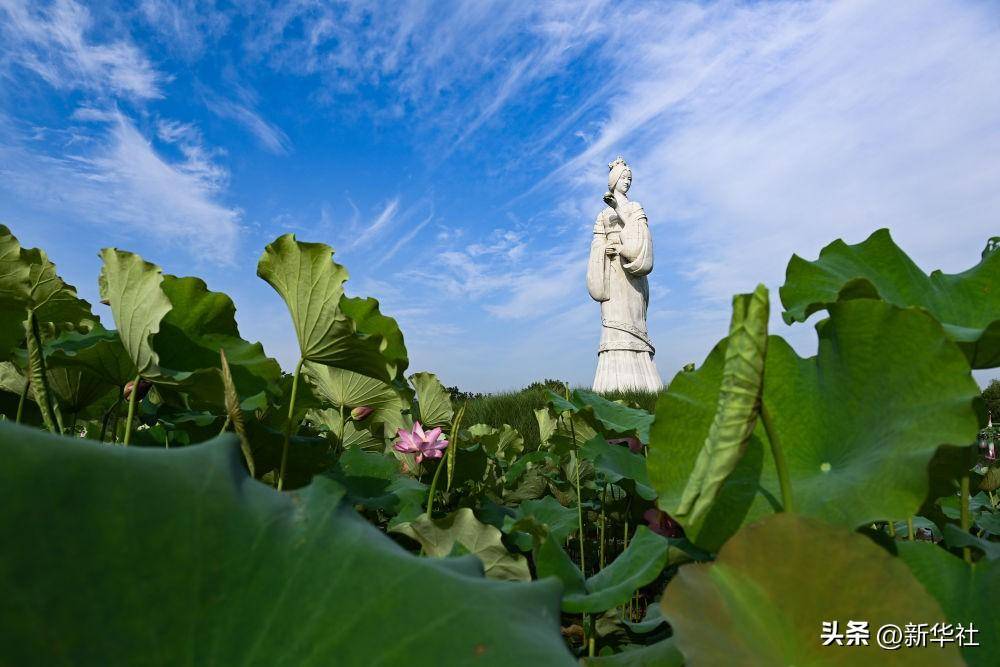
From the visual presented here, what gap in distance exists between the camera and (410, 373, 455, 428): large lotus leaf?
174cm

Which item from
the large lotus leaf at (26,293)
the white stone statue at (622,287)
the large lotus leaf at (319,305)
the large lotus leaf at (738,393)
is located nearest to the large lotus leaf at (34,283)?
the large lotus leaf at (26,293)

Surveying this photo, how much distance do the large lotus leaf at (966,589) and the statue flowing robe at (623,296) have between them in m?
9.06

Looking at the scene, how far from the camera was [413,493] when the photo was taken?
1220mm

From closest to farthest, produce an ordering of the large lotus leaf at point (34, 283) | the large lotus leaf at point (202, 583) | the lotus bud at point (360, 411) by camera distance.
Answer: the large lotus leaf at point (202, 583) → the large lotus leaf at point (34, 283) → the lotus bud at point (360, 411)

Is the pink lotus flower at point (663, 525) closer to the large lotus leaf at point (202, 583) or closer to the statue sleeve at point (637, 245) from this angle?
the large lotus leaf at point (202, 583)

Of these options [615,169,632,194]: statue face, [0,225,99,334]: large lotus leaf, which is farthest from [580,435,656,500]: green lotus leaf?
[615,169,632,194]: statue face

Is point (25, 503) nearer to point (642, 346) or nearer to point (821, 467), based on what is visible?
point (821, 467)

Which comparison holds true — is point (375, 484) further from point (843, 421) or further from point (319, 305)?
point (843, 421)

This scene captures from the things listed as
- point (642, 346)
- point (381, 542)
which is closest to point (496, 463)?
point (381, 542)

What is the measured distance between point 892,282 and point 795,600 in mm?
657

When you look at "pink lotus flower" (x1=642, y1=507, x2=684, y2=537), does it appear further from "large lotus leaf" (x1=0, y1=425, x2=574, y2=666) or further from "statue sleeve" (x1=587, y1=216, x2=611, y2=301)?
"statue sleeve" (x1=587, y1=216, x2=611, y2=301)

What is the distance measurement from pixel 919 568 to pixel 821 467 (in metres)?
0.12

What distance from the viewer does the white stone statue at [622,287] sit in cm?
965

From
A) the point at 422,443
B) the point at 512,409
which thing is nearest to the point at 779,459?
the point at 422,443
